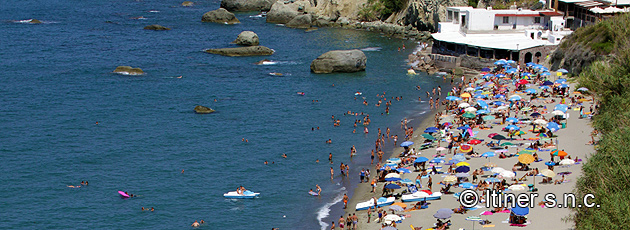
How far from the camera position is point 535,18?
89375mm

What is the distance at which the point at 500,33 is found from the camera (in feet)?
293

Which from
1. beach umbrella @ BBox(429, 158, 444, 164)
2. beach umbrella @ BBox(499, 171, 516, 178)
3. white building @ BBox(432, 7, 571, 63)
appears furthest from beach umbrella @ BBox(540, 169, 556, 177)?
white building @ BBox(432, 7, 571, 63)

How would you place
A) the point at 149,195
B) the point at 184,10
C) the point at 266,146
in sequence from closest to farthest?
the point at 149,195 → the point at 266,146 → the point at 184,10

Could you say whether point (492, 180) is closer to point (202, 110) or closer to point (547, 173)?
point (547, 173)

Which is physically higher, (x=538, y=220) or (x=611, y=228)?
(x=611, y=228)

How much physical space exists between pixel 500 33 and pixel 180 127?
153ft

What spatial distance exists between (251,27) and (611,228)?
334 feet

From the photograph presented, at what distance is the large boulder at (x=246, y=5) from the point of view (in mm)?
146125

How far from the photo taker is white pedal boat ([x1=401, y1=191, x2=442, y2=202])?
40944 mm

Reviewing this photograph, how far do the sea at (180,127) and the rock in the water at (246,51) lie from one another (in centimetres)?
174

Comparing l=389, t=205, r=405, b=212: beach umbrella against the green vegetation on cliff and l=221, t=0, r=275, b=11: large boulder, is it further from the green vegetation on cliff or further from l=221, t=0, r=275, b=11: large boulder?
l=221, t=0, r=275, b=11: large boulder

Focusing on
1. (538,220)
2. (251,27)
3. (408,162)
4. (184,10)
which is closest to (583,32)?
(408,162)

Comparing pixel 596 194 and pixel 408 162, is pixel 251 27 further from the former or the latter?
pixel 596 194

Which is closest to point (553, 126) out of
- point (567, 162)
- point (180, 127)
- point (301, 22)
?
point (567, 162)
